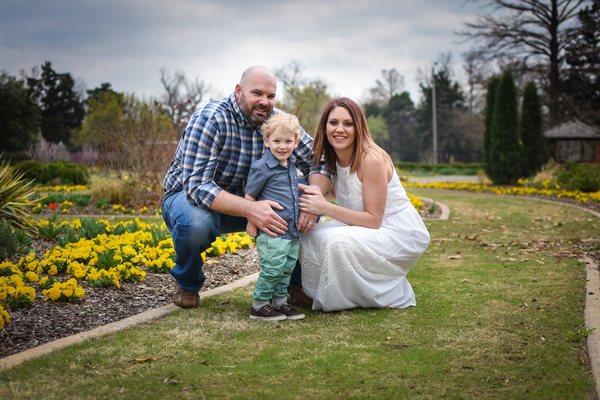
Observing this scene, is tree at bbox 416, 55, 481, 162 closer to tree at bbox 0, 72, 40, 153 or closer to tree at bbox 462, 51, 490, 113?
tree at bbox 462, 51, 490, 113

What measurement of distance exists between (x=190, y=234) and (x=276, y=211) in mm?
627

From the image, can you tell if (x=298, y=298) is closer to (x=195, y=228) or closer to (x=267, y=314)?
(x=267, y=314)

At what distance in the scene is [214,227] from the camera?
170 inches

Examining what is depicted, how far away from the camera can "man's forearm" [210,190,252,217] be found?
13.5 feet

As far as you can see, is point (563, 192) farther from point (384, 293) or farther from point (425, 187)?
point (384, 293)

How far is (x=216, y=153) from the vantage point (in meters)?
4.40

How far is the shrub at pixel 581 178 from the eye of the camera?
1642cm

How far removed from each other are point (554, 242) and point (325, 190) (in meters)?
4.32

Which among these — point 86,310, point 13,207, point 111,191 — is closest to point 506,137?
point 111,191

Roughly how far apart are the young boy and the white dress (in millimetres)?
250

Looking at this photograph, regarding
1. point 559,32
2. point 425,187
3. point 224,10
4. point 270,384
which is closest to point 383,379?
point 270,384

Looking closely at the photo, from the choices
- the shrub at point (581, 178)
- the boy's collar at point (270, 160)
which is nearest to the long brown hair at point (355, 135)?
the boy's collar at point (270, 160)

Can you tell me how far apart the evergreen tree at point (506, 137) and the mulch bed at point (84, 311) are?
18.3 meters

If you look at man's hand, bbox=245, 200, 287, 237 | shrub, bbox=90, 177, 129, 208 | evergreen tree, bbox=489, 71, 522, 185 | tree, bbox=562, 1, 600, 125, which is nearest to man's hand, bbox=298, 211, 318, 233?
man's hand, bbox=245, 200, 287, 237
